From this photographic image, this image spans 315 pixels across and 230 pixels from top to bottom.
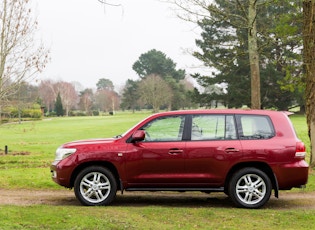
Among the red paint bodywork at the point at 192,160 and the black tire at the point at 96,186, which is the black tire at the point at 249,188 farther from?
the black tire at the point at 96,186

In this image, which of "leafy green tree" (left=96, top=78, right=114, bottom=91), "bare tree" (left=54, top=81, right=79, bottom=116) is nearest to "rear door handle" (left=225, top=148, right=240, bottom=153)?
"bare tree" (left=54, top=81, right=79, bottom=116)

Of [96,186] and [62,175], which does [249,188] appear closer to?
[96,186]

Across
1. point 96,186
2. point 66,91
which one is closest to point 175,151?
point 96,186

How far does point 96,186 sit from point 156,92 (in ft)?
271

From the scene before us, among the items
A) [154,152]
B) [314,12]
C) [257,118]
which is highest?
[314,12]

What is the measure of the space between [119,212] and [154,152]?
1270 mm

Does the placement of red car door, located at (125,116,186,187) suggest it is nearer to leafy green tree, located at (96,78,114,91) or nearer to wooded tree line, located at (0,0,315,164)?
wooded tree line, located at (0,0,315,164)

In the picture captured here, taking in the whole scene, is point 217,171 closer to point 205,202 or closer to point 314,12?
point 205,202

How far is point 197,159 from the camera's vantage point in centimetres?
759

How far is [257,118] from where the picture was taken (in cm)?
788

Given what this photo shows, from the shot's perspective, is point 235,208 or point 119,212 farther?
point 235,208

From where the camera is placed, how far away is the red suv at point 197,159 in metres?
7.57

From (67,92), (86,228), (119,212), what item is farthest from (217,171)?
(67,92)

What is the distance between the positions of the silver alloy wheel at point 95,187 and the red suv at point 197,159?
0.02m
